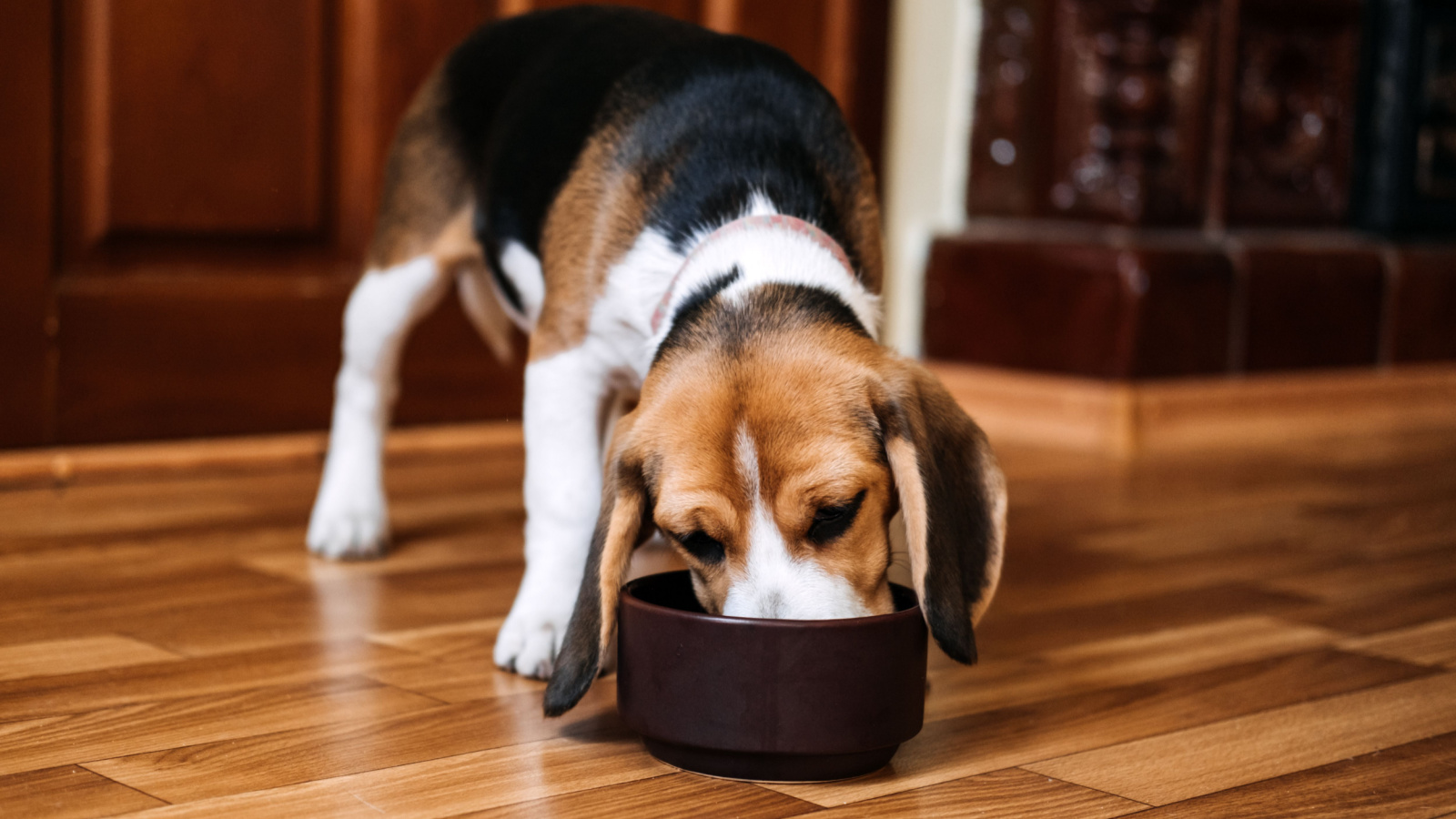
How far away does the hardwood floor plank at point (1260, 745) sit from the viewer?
5.66 ft

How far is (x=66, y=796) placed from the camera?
1552 millimetres

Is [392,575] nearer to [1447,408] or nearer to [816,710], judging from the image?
[816,710]

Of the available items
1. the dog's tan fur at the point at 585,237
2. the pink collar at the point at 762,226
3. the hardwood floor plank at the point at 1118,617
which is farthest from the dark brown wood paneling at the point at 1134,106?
the pink collar at the point at 762,226

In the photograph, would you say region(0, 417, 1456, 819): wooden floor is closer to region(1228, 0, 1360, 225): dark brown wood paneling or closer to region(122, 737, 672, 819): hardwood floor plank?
region(122, 737, 672, 819): hardwood floor plank

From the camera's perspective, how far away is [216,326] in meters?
3.77

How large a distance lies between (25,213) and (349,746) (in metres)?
2.23

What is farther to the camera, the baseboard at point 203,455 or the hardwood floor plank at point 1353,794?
the baseboard at point 203,455

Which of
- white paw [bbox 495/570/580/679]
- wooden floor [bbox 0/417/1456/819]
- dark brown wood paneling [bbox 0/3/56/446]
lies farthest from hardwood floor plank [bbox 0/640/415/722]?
dark brown wood paneling [bbox 0/3/56/446]

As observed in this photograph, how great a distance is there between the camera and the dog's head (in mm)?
1634

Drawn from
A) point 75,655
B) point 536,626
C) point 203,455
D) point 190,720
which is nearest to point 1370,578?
point 536,626

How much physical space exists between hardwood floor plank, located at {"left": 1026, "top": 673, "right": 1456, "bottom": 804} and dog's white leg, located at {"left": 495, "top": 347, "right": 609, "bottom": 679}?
0.73 m

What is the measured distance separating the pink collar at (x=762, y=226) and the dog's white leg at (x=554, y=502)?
0.25 metres

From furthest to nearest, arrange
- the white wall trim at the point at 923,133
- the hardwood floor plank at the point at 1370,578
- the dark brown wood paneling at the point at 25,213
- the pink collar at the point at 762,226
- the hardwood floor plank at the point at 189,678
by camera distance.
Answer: the white wall trim at the point at 923,133 → the dark brown wood paneling at the point at 25,213 → the hardwood floor plank at the point at 1370,578 → the pink collar at the point at 762,226 → the hardwood floor plank at the point at 189,678

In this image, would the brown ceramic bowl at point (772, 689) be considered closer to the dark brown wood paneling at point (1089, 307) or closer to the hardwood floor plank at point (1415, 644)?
the hardwood floor plank at point (1415, 644)
